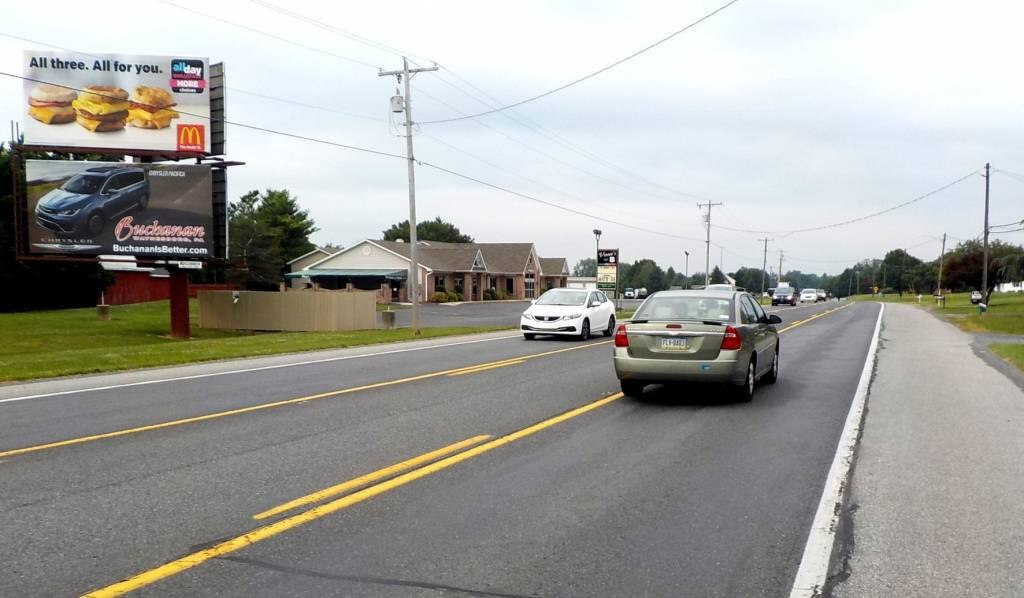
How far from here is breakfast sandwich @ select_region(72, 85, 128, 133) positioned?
104ft

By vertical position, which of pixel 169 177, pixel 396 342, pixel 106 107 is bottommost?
pixel 396 342

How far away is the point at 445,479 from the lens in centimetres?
662

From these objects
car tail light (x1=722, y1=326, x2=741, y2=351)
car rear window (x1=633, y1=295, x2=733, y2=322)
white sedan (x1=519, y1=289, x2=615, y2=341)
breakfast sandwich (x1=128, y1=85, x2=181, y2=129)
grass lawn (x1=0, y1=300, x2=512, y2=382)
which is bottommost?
grass lawn (x1=0, y1=300, x2=512, y2=382)

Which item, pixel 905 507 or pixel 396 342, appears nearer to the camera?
pixel 905 507

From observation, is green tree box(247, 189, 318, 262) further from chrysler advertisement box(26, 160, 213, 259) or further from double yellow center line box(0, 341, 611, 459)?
double yellow center line box(0, 341, 611, 459)

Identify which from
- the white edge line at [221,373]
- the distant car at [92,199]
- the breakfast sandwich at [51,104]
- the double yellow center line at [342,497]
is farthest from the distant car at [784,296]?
the double yellow center line at [342,497]

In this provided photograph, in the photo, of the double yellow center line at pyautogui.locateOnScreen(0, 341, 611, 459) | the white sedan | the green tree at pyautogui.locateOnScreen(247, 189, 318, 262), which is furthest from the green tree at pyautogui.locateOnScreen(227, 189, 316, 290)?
the double yellow center line at pyautogui.locateOnScreen(0, 341, 611, 459)

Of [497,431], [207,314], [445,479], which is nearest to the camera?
[445,479]

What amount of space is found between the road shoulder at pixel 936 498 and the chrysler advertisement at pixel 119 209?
27.0 meters

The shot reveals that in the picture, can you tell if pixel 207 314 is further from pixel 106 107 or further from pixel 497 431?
pixel 497 431

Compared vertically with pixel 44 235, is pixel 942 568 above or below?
below

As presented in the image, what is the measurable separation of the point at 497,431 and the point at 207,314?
33.9 metres

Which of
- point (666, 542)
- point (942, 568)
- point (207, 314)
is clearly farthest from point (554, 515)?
point (207, 314)

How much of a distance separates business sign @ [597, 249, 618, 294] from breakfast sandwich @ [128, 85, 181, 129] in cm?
2512
